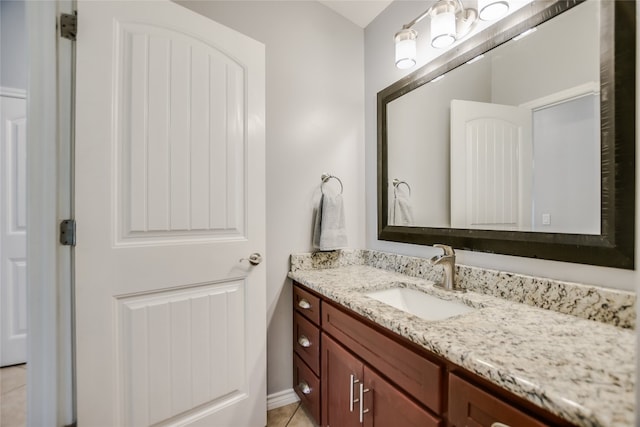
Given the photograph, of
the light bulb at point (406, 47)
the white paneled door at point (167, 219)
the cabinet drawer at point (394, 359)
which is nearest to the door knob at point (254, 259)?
the white paneled door at point (167, 219)

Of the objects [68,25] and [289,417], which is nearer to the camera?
[68,25]

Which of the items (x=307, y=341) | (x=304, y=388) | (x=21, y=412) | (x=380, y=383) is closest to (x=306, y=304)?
(x=307, y=341)

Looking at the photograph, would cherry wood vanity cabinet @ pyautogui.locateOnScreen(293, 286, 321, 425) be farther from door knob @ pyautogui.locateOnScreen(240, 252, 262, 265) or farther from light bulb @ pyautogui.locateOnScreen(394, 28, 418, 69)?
light bulb @ pyautogui.locateOnScreen(394, 28, 418, 69)

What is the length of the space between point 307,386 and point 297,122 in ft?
4.72

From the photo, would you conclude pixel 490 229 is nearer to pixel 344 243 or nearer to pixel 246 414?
pixel 344 243

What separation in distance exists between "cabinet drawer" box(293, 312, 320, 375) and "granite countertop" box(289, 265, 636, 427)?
0.39 metres

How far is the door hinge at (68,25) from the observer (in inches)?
37.0

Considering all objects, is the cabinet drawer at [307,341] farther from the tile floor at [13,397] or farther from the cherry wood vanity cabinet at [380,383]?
the tile floor at [13,397]

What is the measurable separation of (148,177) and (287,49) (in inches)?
42.7

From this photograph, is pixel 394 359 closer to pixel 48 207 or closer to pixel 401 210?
pixel 401 210

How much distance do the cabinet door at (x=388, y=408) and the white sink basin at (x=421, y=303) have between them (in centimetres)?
36

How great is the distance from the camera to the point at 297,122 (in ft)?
5.28

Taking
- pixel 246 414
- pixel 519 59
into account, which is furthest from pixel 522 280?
pixel 246 414

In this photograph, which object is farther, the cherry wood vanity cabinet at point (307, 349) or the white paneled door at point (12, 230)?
the white paneled door at point (12, 230)
